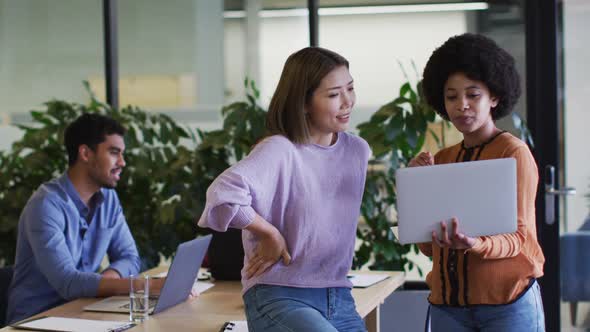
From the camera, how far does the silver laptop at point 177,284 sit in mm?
2576

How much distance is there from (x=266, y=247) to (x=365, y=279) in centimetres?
124

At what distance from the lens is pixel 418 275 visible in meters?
Result: 4.60

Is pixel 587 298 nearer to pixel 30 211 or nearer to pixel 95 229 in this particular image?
pixel 95 229

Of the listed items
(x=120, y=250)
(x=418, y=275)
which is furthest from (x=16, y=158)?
(x=418, y=275)

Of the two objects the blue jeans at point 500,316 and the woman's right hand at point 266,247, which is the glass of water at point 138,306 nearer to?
the woman's right hand at point 266,247

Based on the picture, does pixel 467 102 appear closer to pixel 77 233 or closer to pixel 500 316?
pixel 500 316

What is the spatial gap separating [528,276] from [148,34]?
11.5ft

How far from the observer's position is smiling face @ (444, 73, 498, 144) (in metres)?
2.04

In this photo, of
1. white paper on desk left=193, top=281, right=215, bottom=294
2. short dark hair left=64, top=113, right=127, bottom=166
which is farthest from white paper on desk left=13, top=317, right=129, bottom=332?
short dark hair left=64, top=113, right=127, bottom=166

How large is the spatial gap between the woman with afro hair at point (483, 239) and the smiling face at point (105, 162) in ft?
5.53

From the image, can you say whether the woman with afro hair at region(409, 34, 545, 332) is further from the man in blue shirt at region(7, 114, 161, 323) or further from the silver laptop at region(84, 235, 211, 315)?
the man in blue shirt at region(7, 114, 161, 323)

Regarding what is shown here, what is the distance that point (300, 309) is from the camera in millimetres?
1950

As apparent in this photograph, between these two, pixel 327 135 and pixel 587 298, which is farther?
pixel 587 298

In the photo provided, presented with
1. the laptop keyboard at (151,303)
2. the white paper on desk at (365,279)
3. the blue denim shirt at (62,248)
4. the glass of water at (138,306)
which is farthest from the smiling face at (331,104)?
the blue denim shirt at (62,248)
